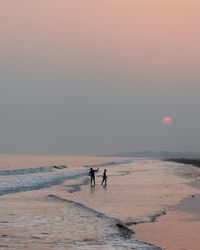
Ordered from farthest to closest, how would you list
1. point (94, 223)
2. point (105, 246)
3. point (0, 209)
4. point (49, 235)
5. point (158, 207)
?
point (158, 207)
point (0, 209)
point (94, 223)
point (49, 235)
point (105, 246)

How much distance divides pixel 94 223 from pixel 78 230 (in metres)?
1.86

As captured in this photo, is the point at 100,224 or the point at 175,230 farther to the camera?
the point at 100,224

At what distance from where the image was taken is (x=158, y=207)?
24078 millimetres

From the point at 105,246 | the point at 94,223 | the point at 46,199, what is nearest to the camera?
the point at 105,246

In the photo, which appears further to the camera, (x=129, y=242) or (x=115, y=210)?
(x=115, y=210)

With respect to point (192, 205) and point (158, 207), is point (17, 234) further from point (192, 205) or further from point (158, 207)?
point (192, 205)

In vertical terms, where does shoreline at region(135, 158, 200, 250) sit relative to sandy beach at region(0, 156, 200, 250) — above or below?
below

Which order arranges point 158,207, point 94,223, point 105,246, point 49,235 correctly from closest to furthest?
point 105,246 → point 49,235 → point 94,223 → point 158,207

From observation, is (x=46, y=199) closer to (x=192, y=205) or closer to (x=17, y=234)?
(x=192, y=205)

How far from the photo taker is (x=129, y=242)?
14.4m

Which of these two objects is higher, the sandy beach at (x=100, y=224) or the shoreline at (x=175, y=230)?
the sandy beach at (x=100, y=224)

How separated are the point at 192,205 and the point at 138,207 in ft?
10.5

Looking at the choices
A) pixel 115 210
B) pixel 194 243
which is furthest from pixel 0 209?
pixel 194 243

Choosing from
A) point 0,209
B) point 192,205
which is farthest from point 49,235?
point 192,205
